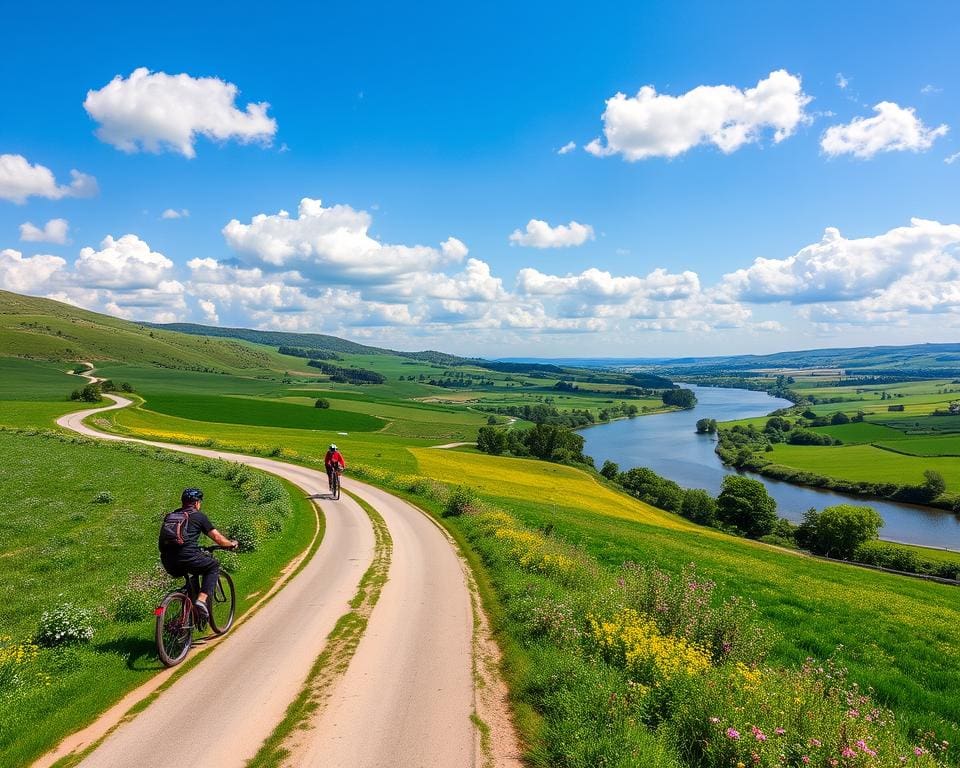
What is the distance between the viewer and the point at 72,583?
14.2m

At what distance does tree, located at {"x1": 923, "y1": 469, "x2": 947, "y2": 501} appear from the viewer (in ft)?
257

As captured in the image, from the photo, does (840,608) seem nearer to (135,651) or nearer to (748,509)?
(135,651)

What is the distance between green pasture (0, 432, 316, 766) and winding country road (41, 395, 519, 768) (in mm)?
863

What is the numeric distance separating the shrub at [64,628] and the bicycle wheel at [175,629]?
172cm

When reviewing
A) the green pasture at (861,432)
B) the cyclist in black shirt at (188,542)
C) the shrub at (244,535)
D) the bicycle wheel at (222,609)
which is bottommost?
the green pasture at (861,432)

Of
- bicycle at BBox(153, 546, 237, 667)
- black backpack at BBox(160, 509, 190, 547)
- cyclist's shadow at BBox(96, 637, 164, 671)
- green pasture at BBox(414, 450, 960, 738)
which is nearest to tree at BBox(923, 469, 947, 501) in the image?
green pasture at BBox(414, 450, 960, 738)

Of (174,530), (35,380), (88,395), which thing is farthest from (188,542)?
(35,380)

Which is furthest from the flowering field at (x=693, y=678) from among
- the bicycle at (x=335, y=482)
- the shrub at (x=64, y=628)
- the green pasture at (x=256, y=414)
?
the green pasture at (x=256, y=414)

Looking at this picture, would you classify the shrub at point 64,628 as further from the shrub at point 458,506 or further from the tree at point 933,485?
the tree at point 933,485

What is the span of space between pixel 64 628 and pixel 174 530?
2982 millimetres

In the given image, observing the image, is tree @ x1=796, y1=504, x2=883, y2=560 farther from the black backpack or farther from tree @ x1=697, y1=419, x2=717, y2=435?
tree @ x1=697, y1=419, x2=717, y2=435

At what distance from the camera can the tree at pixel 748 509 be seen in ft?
212

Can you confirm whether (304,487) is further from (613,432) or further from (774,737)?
(613,432)

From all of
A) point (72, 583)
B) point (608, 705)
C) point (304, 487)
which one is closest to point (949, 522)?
point (304, 487)
